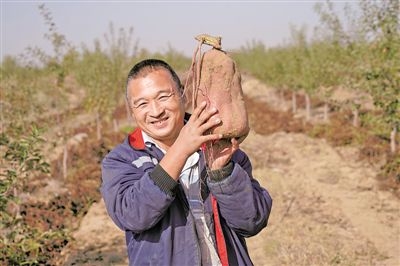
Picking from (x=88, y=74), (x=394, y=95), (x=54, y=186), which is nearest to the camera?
(x=394, y=95)

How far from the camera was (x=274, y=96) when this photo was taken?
2720 centimetres

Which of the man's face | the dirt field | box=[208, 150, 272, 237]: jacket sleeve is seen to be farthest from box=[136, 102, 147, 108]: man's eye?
the dirt field

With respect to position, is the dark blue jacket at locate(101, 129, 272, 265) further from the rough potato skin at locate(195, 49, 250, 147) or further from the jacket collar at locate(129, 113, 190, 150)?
the rough potato skin at locate(195, 49, 250, 147)

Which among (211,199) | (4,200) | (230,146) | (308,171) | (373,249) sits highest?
(230,146)

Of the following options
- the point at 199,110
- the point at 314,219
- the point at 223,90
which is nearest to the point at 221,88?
the point at 223,90

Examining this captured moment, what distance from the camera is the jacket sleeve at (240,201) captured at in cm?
169

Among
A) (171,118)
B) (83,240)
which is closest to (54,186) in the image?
(83,240)

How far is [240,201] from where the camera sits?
172cm

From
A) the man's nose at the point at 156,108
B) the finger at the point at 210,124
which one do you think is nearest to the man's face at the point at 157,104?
the man's nose at the point at 156,108

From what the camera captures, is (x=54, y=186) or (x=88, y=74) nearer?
(x=54, y=186)

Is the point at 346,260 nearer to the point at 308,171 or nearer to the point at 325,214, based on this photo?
the point at 325,214

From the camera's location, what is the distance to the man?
5.35ft

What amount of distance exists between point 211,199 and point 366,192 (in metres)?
7.23

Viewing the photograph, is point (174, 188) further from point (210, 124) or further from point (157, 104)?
point (157, 104)
